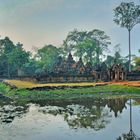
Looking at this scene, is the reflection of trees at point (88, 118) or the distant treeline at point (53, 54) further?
the distant treeline at point (53, 54)

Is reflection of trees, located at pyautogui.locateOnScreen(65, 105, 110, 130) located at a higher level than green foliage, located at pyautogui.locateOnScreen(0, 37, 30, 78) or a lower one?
lower

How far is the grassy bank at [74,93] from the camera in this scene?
105 feet

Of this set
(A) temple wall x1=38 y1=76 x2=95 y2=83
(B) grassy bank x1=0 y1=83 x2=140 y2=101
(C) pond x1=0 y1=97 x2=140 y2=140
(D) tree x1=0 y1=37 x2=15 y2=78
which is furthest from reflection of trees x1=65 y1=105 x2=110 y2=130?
(D) tree x1=0 y1=37 x2=15 y2=78

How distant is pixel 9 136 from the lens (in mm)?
13805

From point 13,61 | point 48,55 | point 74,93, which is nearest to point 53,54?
point 48,55

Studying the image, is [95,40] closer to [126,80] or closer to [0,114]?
[126,80]

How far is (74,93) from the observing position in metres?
34.6

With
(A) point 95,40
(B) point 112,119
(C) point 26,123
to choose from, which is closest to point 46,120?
(C) point 26,123

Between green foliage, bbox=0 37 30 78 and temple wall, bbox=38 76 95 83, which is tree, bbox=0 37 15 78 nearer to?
green foliage, bbox=0 37 30 78

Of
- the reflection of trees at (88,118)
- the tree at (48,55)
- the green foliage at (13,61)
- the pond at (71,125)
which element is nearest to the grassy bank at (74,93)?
the reflection of trees at (88,118)

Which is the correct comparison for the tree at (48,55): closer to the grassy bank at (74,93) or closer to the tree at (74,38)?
the tree at (74,38)

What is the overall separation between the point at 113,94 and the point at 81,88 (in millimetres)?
3812

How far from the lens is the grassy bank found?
32.1 m

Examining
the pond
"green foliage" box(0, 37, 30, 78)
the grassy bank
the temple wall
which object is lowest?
the pond
